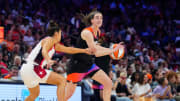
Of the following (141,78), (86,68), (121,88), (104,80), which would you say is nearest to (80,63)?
(86,68)

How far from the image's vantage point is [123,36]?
45.6 feet

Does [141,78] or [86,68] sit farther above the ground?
[86,68]

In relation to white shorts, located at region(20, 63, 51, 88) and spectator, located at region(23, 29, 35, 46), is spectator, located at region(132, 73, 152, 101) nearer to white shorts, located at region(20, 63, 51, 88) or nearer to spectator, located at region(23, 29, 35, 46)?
spectator, located at region(23, 29, 35, 46)

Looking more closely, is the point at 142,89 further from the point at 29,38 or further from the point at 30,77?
the point at 30,77

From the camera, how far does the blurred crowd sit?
8766 millimetres

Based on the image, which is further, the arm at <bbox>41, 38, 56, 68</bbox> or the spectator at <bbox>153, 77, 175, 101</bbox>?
the spectator at <bbox>153, 77, 175, 101</bbox>

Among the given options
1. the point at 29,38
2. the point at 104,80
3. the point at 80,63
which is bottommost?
the point at 104,80

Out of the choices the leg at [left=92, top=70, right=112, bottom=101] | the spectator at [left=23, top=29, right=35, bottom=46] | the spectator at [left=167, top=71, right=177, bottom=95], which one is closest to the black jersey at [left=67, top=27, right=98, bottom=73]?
the leg at [left=92, top=70, right=112, bottom=101]

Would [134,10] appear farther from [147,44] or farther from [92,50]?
[92,50]

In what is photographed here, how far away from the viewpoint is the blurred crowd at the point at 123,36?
8.77m

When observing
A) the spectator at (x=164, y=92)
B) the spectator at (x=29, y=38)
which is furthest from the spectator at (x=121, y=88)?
the spectator at (x=29, y=38)

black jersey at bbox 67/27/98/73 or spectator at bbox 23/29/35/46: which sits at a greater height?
spectator at bbox 23/29/35/46

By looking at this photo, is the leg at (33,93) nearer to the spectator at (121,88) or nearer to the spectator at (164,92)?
the spectator at (121,88)

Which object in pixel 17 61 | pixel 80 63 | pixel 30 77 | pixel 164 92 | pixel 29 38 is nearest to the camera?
pixel 30 77
